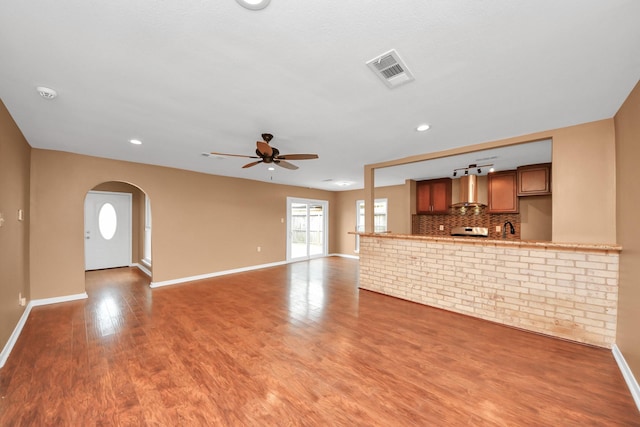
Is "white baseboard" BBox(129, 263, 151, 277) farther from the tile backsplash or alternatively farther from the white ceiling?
the tile backsplash

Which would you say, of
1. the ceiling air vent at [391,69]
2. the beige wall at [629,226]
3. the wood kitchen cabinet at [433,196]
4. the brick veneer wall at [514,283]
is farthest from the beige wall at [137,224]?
the beige wall at [629,226]

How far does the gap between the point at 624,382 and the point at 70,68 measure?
487 cm

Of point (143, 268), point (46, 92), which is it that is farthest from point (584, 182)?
point (143, 268)

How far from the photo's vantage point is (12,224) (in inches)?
106

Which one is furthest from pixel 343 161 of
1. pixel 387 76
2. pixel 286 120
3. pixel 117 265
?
pixel 117 265

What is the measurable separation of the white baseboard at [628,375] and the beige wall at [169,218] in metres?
6.04

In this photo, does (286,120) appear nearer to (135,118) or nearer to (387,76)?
(387,76)

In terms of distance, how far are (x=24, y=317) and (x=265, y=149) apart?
3758 mm

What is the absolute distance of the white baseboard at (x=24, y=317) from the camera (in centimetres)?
229

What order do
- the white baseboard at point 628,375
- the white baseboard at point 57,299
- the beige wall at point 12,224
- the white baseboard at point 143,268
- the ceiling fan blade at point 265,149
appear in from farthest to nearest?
the white baseboard at point 143,268 → the white baseboard at point 57,299 → the ceiling fan blade at point 265,149 → the beige wall at point 12,224 → the white baseboard at point 628,375

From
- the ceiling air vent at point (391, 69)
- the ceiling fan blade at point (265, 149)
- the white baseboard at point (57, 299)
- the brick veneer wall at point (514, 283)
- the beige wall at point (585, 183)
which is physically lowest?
the white baseboard at point (57, 299)

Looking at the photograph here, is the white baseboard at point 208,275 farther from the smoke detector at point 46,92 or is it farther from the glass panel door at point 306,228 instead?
the smoke detector at point 46,92

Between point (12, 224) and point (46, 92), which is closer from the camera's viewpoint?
point (46, 92)

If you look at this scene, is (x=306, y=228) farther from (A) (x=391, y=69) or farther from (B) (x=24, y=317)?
(A) (x=391, y=69)
